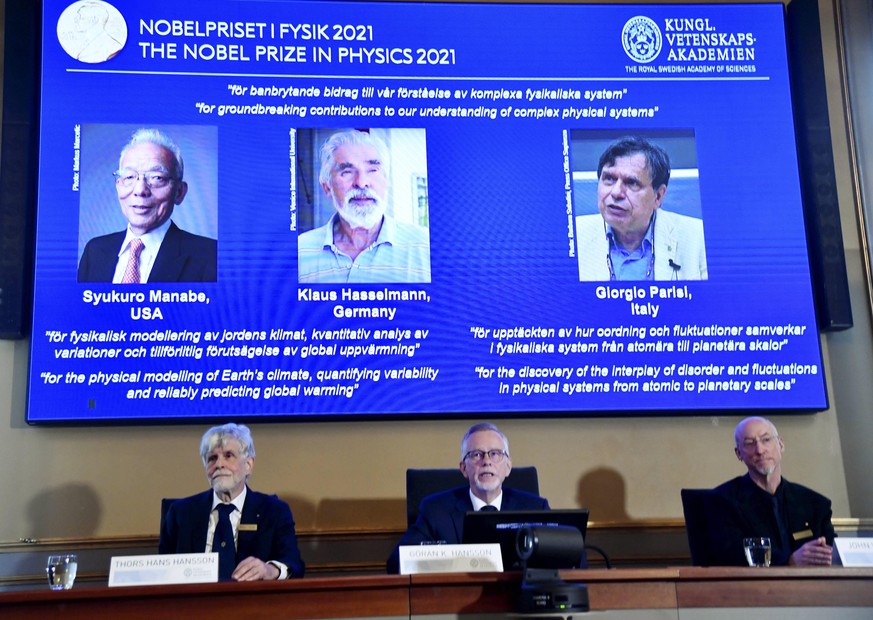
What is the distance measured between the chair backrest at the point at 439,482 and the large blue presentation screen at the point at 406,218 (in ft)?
1.49

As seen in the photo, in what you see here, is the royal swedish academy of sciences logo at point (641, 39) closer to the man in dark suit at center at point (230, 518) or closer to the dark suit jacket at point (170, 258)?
the dark suit jacket at point (170, 258)

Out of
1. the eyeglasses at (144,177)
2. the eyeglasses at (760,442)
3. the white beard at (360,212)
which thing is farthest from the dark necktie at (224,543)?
the eyeglasses at (760,442)

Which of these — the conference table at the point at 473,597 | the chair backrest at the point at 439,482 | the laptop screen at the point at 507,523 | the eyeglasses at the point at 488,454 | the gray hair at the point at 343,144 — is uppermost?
the gray hair at the point at 343,144

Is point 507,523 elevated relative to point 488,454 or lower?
lower

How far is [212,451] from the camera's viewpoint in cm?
380

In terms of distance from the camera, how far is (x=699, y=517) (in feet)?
13.2

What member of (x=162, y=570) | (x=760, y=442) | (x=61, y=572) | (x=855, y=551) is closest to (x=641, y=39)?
(x=760, y=442)

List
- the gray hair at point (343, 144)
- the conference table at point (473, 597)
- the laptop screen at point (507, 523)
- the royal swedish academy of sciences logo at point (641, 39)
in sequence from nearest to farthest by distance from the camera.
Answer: the conference table at point (473, 597) → the laptop screen at point (507, 523) → the gray hair at point (343, 144) → the royal swedish academy of sciences logo at point (641, 39)

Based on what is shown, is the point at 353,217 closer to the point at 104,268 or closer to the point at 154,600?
the point at 104,268

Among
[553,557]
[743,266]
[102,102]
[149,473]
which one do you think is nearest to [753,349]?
[743,266]

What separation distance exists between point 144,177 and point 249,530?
172 cm

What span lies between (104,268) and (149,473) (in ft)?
2.92

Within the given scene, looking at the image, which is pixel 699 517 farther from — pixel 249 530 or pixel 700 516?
pixel 249 530

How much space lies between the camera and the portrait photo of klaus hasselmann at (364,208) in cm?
455
